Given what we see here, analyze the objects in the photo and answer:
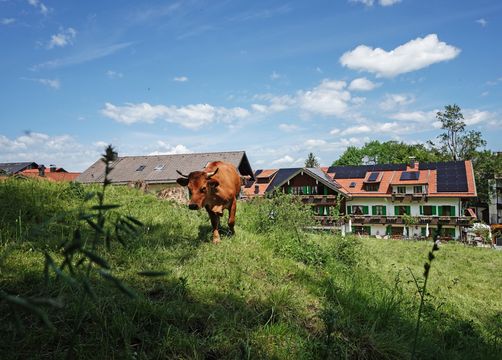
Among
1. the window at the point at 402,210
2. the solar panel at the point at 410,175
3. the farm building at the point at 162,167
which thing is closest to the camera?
the farm building at the point at 162,167

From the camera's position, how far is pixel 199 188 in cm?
678

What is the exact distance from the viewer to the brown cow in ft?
22.3

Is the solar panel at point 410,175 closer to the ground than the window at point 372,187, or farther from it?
farther from it

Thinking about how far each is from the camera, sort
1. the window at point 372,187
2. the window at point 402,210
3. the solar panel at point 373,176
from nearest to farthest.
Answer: the window at point 402,210, the window at point 372,187, the solar panel at point 373,176

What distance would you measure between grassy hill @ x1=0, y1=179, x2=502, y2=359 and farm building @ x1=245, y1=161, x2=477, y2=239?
31090mm

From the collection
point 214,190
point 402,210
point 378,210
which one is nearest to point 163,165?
point 378,210

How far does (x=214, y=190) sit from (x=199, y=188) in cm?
52

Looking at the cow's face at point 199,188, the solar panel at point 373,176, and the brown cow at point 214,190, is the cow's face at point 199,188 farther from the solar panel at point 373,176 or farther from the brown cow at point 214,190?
the solar panel at point 373,176

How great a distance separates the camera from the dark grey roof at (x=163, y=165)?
37406 millimetres

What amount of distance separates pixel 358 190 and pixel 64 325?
147ft

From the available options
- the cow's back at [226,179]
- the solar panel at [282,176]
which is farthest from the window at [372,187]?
the cow's back at [226,179]

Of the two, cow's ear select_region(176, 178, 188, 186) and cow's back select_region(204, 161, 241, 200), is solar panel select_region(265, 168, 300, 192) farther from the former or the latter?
cow's ear select_region(176, 178, 188, 186)

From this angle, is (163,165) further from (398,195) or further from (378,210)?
(398,195)

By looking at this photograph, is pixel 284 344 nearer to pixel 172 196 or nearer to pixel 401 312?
pixel 401 312
